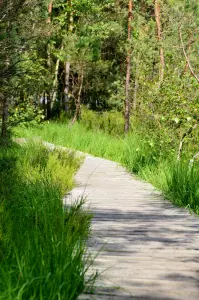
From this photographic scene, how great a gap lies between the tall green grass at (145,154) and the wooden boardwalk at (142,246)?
361mm

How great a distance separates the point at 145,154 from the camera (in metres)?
13.3

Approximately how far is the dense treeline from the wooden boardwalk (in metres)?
3.18

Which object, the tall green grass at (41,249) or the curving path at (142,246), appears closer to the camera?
the tall green grass at (41,249)

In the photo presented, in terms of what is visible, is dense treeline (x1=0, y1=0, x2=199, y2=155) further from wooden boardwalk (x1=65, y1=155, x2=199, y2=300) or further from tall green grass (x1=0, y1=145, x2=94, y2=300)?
tall green grass (x1=0, y1=145, x2=94, y2=300)

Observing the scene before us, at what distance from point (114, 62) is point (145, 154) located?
24.8 m

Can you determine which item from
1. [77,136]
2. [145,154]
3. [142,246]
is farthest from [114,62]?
[142,246]

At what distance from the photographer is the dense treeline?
537 inches

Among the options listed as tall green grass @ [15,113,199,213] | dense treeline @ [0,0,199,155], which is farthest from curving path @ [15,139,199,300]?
dense treeline @ [0,0,199,155]

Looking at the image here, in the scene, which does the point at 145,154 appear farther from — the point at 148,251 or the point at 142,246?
the point at 148,251

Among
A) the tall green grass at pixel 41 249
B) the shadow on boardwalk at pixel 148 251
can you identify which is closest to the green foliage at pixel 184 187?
the shadow on boardwalk at pixel 148 251

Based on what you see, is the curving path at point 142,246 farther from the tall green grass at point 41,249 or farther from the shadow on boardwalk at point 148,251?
the tall green grass at point 41,249

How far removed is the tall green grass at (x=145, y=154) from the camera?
895cm

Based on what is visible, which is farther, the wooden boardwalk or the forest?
the forest

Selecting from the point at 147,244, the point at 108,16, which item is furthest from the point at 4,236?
the point at 108,16
